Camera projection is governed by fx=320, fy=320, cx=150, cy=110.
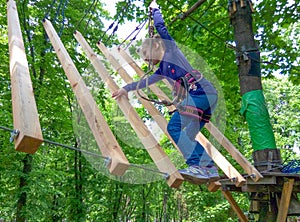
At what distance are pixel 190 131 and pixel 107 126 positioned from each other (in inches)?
28.7

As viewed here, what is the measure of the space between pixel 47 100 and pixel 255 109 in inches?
181

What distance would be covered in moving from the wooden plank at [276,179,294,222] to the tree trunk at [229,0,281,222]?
7.2 inches

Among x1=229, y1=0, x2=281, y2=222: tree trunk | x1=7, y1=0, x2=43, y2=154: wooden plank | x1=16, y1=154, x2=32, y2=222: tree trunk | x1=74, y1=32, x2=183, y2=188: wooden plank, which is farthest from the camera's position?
x1=16, y1=154, x2=32, y2=222: tree trunk

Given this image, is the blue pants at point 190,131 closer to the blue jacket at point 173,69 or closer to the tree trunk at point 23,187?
the blue jacket at point 173,69

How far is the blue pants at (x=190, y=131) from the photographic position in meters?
2.36

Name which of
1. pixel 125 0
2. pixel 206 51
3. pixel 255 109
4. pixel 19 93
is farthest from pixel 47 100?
pixel 19 93

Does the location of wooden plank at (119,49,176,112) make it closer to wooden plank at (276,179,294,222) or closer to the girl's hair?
the girl's hair

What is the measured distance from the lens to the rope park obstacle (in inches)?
61.0

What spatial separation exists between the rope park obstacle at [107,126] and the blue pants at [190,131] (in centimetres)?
31

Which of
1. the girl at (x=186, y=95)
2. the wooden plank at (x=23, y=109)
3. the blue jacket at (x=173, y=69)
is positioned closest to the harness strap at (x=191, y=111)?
the girl at (x=186, y=95)

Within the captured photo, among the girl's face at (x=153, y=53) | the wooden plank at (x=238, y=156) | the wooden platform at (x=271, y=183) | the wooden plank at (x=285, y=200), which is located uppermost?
the girl's face at (x=153, y=53)

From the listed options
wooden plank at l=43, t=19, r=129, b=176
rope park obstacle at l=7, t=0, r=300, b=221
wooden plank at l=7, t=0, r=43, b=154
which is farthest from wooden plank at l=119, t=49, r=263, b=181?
wooden plank at l=7, t=0, r=43, b=154

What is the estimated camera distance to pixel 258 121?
3.64 m

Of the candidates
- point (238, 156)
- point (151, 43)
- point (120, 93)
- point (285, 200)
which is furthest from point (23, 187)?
point (151, 43)
